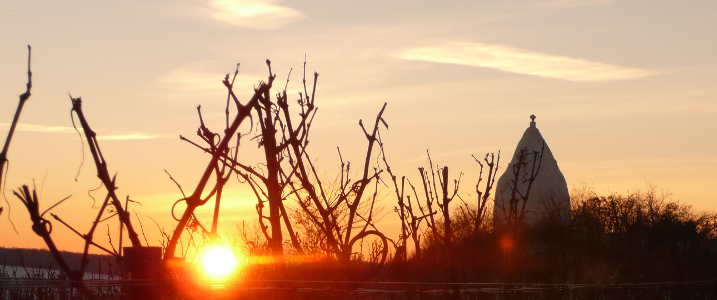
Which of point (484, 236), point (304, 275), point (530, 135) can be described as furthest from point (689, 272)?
point (530, 135)

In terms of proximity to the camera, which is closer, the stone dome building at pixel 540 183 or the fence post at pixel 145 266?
the fence post at pixel 145 266

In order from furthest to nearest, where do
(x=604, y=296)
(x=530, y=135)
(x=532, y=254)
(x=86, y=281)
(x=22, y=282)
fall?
(x=530, y=135) → (x=532, y=254) → (x=604, y=296) → (x=86, y=281) → (x=22, y=282)

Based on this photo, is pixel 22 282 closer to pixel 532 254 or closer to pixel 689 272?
pixel 689 272

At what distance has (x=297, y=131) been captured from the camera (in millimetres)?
4375

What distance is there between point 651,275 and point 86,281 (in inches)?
866

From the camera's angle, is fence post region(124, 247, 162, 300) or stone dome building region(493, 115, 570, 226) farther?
stone dome building region(493, 115, 570, 226)

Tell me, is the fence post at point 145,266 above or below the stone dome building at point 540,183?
below

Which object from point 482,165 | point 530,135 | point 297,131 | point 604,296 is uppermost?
point 530,135

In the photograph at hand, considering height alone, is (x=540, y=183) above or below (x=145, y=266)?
above

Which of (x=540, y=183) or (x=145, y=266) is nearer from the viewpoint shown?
(x=145, y=266)

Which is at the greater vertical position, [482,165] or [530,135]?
[530,135]

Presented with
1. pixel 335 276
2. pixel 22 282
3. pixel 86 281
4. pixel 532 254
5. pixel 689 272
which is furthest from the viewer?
pixel 532 254

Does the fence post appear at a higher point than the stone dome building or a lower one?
lower

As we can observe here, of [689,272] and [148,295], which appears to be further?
Result: [689,272]
